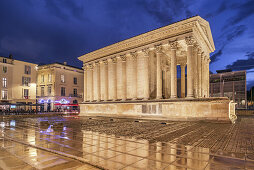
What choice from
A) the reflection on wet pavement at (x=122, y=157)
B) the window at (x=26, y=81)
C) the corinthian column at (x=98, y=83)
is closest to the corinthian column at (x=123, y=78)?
the corinthian column at (x=98, y=83)

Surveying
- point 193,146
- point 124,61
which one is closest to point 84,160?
point 193,146

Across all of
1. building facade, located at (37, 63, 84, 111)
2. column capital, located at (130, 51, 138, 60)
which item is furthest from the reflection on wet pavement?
building facade, located at (37, 63, 84, 111)

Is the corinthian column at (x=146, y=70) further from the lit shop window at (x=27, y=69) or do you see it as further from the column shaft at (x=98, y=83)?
the lit shop window at (x=27, y=69)

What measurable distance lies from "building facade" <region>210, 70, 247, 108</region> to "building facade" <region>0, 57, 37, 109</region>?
59.7 m

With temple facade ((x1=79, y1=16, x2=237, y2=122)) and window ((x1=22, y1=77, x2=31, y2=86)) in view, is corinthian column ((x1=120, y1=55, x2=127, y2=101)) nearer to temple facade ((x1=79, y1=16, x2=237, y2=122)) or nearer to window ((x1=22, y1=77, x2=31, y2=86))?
temple facade ((x1=79, y1=16, x2=237, y2=122))

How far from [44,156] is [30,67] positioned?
51.2 metres

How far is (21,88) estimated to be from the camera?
154 ft

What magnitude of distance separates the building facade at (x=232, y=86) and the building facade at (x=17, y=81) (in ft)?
196

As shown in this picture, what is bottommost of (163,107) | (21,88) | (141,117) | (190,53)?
(141,117)

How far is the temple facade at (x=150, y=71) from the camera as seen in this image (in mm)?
20531

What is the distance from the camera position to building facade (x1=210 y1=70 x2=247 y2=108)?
183ft

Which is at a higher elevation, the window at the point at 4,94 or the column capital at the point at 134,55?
the column capital at the point at 134,55

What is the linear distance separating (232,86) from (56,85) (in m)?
57.6

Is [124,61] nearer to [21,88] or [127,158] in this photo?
[127,158]
